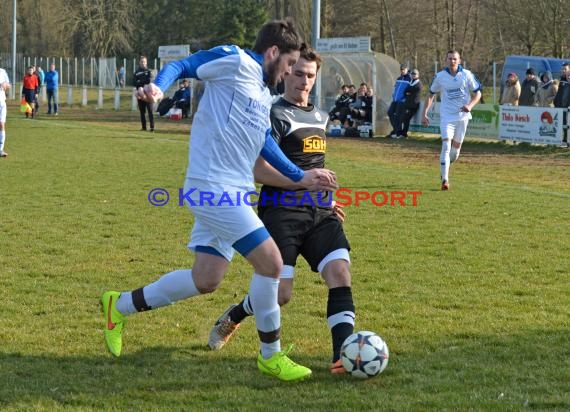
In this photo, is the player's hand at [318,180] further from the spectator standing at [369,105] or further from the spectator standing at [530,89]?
the spectator standing at [369,105]

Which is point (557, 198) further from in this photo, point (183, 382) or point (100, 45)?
point (100, 45)

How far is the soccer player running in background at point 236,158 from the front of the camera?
4.66m

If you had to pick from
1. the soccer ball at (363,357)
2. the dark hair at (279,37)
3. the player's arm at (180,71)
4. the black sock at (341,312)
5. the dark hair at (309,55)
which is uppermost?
the dark hair at (279,37)

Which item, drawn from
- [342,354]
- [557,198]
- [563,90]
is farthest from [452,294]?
[563,90]

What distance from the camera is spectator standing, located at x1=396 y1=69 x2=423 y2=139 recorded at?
26.5 metres

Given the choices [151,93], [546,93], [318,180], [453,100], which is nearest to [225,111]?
[151,93]

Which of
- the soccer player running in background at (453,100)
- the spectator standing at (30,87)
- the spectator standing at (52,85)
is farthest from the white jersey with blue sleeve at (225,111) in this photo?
the spectator standing at (52,85)

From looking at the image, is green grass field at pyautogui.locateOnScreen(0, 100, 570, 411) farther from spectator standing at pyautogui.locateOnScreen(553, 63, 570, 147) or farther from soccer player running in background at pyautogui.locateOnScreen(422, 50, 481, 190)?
spectator standing at pyautogui.locateOnScreen(553, 63, 570, 147)

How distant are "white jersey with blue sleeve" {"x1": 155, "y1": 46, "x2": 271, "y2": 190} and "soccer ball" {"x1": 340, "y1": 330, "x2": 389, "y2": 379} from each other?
1.05 m

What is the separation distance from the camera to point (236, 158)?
15.5ft

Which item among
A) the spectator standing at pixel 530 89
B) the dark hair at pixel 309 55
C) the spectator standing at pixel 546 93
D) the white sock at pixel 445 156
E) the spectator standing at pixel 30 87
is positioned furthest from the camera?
the spectator standing at pixel 30 87

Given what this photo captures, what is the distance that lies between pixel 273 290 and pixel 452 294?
2565 mm

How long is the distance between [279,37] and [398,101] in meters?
22.2

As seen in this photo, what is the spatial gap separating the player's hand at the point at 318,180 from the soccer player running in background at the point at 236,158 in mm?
329
